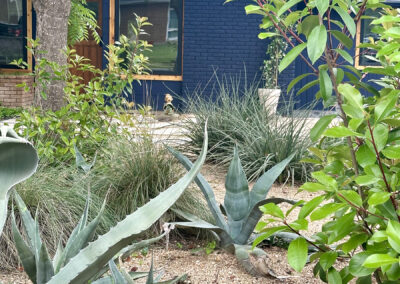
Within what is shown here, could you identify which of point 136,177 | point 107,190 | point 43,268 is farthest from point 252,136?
point 43,268

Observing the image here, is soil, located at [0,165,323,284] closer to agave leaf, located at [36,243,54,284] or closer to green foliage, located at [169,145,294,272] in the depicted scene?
green foliage, located at [169,145,294,272]

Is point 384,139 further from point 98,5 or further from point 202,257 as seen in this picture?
point 98,5

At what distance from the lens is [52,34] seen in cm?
551

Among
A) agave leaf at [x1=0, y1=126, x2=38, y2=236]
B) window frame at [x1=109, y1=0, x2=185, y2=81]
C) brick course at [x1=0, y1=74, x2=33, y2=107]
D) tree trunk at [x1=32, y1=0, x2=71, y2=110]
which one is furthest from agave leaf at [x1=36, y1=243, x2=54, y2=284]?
window frame at [x1=109, y1=0, x2=185, y2=81]

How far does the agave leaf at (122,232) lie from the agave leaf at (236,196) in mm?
1858

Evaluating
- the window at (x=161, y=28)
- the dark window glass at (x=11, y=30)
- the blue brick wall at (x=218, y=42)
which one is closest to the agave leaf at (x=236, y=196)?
the blue brick wall at (x=218, y=42)

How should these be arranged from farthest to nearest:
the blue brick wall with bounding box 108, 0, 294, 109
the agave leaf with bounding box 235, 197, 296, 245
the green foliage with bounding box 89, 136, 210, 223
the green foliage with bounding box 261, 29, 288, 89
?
the blue brick wall with bounding box 108, 0, 294, 109, the green foliage with bounding box 261, 29, 288, 89, the green foliage with bounding box 89, 136, 210, 223, the agave leaf with bounding box 235, 197, 296, 245

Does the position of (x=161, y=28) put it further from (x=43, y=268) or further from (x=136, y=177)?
(x=43, y=268)

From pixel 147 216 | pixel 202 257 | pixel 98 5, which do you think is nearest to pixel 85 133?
pixel 202 257

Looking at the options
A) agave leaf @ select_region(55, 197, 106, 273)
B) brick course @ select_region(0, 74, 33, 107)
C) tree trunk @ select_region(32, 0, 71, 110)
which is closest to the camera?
agave leaf @ select_region(55, 197, 106, 273)

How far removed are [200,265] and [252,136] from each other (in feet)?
8.38

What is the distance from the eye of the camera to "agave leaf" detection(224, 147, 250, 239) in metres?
3.34

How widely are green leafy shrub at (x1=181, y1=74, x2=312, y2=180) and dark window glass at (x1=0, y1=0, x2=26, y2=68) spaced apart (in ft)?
26.2

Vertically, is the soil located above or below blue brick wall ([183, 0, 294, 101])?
below
